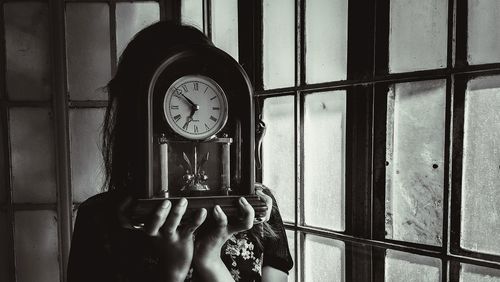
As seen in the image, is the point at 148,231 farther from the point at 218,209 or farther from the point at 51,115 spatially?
the point at 51,115

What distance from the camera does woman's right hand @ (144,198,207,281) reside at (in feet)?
2.76

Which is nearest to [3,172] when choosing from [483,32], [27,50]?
[27,50]

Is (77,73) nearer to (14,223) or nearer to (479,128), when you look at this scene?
(14,223)

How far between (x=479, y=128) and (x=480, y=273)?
33 centimetres

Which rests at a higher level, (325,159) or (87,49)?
(87,49)

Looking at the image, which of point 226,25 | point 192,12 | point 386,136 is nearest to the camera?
point 386,136

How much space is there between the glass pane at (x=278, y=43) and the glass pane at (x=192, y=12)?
44 cm

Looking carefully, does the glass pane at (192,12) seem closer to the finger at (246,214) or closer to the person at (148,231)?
the person at (148,231)

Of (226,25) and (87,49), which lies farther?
(87,49)

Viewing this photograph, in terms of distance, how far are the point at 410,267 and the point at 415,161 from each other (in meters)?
0.27

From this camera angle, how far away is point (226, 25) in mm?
1631

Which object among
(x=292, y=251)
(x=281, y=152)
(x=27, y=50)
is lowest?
(x=292, y=251)

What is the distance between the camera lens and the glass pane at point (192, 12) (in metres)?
1.80

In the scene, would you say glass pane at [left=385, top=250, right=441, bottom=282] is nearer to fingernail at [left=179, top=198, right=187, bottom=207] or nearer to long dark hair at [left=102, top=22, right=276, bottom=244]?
long dark hair at [left=102, top=22, right=276, bottom=244]
